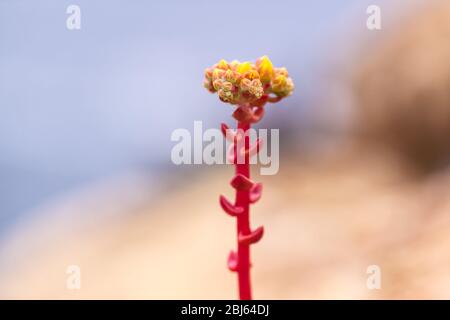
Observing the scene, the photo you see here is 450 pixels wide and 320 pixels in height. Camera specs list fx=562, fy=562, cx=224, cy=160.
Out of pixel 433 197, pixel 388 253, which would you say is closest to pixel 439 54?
pixel 433 197

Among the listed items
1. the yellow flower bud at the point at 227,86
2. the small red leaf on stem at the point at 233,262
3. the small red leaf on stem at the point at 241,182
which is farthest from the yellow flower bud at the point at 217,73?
the small red leaf on stem at the point at 233,262

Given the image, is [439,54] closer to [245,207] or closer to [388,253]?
[388,253]

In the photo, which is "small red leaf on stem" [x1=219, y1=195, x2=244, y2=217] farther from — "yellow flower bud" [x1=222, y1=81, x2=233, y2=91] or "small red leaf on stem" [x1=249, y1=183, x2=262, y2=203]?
"yellow flower bud" [x1=222, y1=81, x2=233, y2=91]

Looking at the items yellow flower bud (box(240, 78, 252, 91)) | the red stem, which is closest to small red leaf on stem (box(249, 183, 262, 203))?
the red stem

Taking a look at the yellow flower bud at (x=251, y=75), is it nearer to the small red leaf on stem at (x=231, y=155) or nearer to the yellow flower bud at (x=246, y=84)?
the yellow flower bud at (x=246, y=84)

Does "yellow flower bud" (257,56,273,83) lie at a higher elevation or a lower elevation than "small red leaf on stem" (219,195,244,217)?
higher
